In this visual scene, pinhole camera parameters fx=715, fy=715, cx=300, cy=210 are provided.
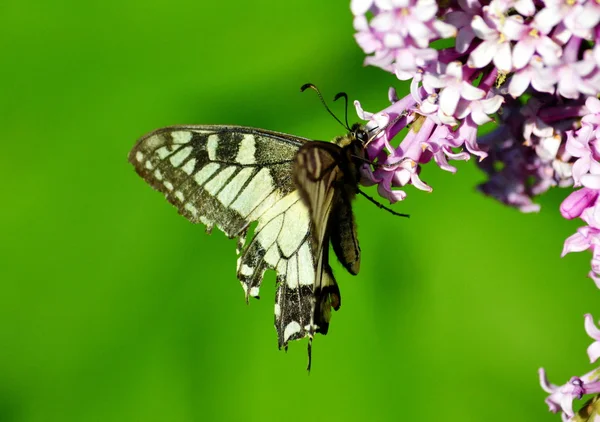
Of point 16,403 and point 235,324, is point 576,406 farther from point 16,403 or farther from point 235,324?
point 16,403

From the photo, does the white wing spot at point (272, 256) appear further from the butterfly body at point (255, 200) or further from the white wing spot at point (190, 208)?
the white wing spot at point (190, 208)

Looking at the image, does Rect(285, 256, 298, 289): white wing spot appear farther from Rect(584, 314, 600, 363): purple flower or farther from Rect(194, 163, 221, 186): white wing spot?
Rect(584, 314, 600, 363): purple flower

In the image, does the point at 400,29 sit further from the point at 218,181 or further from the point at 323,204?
the point at 218,181

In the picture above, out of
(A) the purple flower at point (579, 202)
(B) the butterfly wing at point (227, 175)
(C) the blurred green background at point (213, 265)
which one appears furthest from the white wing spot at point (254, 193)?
(C) the blurred green background at point (213, 265)

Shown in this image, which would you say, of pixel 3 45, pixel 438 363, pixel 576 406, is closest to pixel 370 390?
pixel 438 363

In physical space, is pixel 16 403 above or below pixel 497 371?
below

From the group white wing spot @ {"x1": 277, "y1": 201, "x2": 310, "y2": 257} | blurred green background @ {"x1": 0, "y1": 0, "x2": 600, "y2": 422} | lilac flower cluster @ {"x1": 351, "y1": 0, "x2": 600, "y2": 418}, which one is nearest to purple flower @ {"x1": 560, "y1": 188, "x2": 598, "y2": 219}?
lilac flower cluster @ {"x1": 351, "y1": 0, "x2": 600, "y2": 418}
